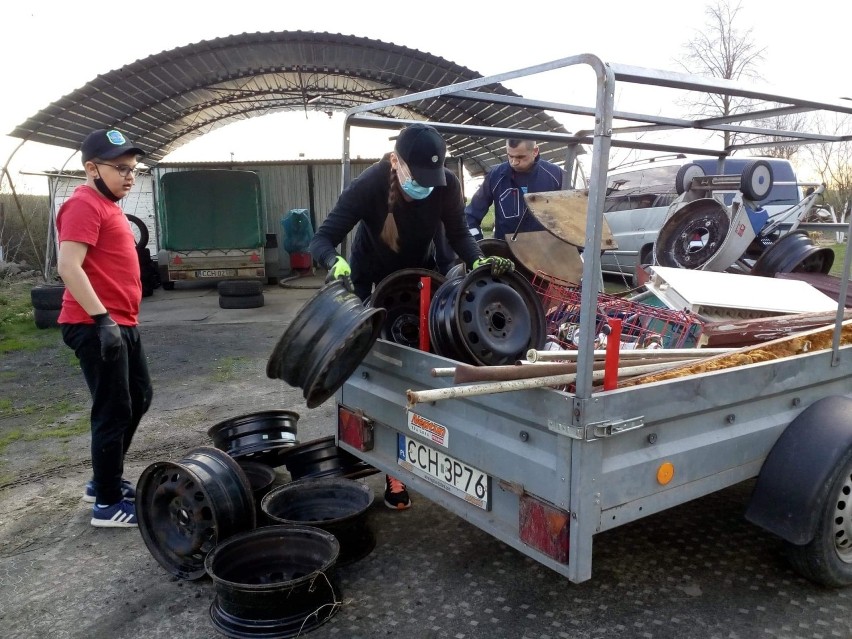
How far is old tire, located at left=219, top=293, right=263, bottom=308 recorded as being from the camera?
11.7 metres

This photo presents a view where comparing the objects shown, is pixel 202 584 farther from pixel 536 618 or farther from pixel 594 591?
pixel 594 591

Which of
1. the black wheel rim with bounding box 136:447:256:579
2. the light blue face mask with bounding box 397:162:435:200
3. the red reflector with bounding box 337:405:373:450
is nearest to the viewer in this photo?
the black wheel rim with bounding box 136:447:256:579

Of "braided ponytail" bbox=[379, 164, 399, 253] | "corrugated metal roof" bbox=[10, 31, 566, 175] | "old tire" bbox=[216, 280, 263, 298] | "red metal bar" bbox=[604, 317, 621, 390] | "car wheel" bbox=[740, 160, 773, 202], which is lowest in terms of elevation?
"old tire" bbox=[216, 280, 263, 298]

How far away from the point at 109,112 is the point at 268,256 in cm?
471

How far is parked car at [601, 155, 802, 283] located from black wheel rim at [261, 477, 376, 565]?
23.0 feet

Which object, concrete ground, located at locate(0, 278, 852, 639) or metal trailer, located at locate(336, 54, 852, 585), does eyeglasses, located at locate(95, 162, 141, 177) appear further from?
concrete ground, located at locate(0, 278, 852, 639)

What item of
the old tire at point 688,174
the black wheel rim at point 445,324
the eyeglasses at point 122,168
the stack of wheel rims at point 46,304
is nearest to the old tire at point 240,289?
the stack of wheel rims at point 46,304

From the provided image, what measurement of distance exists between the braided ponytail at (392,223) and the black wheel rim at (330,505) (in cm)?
136

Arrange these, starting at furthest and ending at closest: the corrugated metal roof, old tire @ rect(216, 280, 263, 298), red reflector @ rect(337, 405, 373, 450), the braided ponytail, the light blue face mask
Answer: the corrugated metal roof
old tire @ rect(216, 280, 263, 298)
the braided ponytail
the light blue face mask
red reflector @ rect(337, 405, 373, 450)

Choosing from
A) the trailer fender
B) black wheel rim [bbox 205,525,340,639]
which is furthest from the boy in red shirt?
the trailer fender

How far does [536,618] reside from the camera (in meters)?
2.68

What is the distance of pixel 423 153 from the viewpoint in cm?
321

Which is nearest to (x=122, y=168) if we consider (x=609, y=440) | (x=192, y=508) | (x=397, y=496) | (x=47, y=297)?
(x=192, y=508)

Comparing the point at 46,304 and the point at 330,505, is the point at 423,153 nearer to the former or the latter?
the point at 330,505
